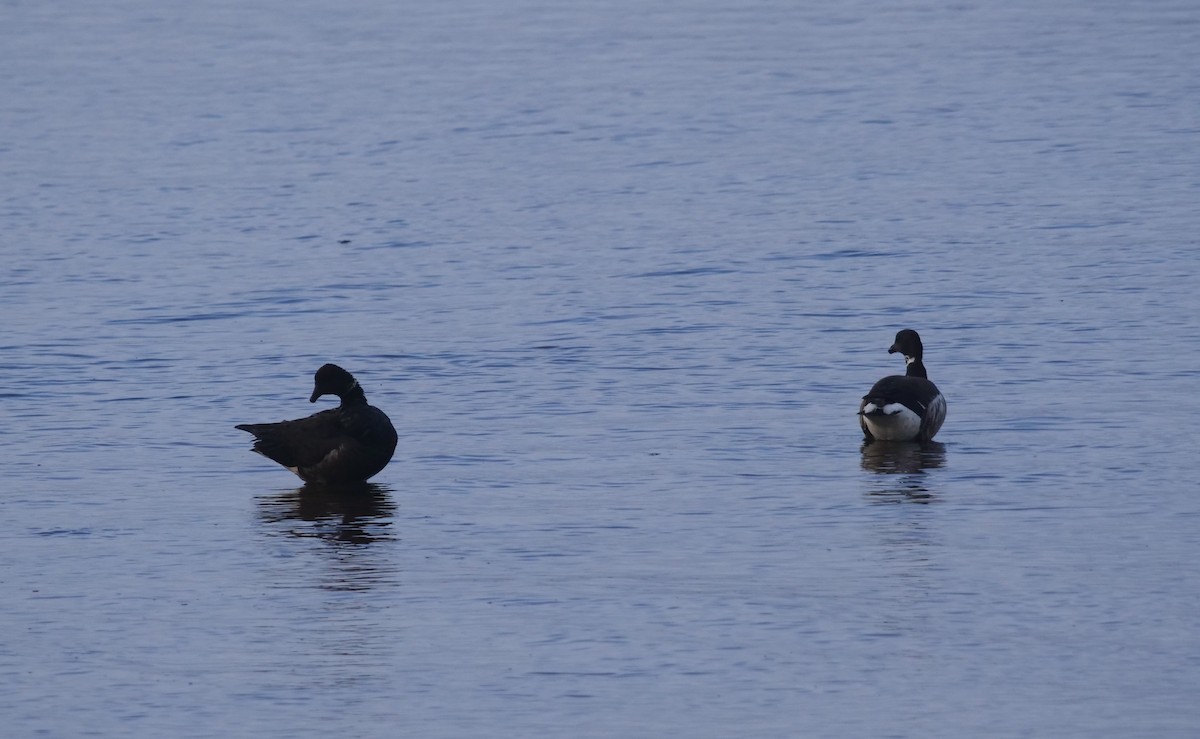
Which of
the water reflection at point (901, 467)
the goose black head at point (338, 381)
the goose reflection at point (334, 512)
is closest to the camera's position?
the goose reflection at point (334, 512)

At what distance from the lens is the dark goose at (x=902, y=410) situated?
549 inches

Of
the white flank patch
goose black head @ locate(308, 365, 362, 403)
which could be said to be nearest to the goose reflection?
goose black head @ locate(308, 365, 362, 403)

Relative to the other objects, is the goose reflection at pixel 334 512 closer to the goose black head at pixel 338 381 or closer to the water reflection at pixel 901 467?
the goose black head at pixel 338 381

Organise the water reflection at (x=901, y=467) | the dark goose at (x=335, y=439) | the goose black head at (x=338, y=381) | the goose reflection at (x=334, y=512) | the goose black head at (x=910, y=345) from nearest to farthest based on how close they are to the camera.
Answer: the goose reflection at (x=334, y=512) < the water reflection at (x=901, y=467) < the dark goose at (x=335, y=439) < the goose black head at (x=338, y=381) < the goose black head at (x=910, y=345)

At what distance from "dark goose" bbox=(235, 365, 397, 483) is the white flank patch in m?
3.19

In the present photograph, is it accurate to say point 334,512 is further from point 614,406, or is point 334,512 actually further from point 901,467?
point 901,467

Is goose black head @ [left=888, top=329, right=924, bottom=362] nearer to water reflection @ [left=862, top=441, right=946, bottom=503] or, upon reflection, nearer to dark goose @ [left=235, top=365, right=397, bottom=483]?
water reflection @ [left=862, top=441, right=946, bottom=503]

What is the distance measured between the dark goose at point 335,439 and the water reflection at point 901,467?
10.0ft

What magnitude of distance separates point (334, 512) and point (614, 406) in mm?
3074

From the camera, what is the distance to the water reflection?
12781 mm

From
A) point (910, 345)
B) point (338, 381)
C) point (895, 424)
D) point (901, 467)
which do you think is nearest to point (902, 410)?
point (895, 424)

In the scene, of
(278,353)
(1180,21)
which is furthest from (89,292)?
(1180,21)

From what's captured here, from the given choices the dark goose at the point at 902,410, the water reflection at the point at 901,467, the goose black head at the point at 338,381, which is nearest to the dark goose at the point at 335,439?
the goose black head at the point at 338,381

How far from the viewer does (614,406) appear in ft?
50.8
